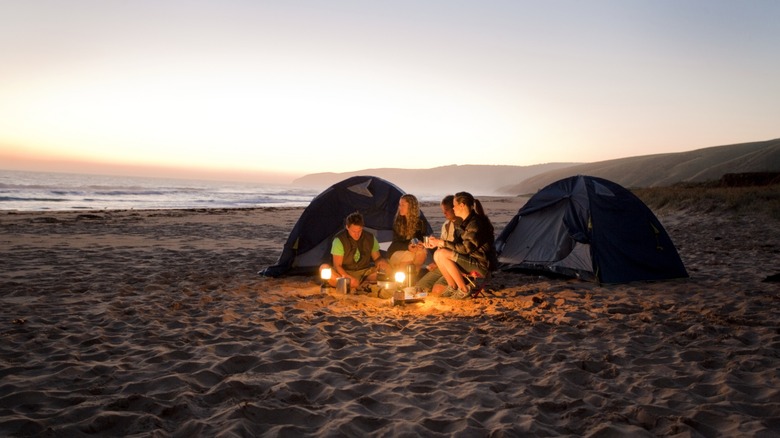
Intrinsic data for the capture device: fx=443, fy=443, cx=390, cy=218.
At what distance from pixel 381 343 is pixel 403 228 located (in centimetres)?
292

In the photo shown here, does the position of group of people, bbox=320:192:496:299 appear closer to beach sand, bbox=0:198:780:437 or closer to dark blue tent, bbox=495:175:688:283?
beach sand, bbox=0:198:780:437

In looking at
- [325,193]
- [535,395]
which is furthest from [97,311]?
[535,395]

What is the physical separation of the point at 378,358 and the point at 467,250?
2695mm

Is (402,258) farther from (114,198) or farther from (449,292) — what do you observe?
(114,198)

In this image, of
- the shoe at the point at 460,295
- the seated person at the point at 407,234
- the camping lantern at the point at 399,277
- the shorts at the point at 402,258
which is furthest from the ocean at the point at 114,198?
the shoe at the point at 460,295

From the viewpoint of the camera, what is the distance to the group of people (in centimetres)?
651

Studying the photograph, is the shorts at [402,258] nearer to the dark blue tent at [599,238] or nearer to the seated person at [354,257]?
the seated person at [354,257]

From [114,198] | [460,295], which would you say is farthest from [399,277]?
[114,198]

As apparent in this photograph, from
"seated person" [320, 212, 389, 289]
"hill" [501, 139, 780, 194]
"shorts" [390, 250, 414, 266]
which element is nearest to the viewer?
"seated person" [320, 212, 389, 289]

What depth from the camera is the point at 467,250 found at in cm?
654

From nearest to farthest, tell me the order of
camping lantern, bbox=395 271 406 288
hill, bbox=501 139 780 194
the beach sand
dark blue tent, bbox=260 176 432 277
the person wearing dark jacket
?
the beach sand < camping lantern, bbox=395 271 406 288 < the person wearing dark jacket < dark blue tent, bbox=260 176 432 277 < hill, bbox=501 139 780 194

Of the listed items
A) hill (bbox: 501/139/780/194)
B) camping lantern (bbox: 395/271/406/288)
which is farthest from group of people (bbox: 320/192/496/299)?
hill (bbox: 501/139/780/194)

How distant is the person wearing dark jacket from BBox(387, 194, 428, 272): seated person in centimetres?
53

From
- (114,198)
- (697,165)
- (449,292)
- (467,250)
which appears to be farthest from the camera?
(697,165)
